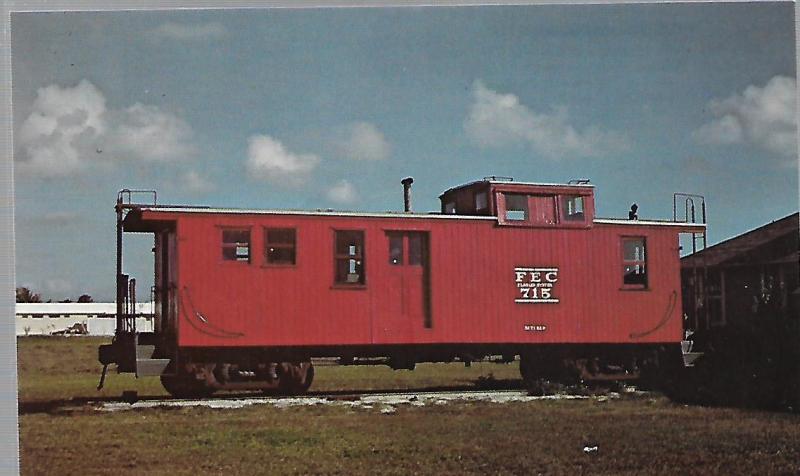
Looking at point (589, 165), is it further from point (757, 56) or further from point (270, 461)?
point (270, 461)

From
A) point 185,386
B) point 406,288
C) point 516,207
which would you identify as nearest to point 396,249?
point 406,288

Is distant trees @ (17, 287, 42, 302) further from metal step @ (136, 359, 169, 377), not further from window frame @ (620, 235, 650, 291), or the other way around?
window frame @ (620, 235, 650, 291)

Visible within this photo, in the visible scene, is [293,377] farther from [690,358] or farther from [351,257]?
[690,358]

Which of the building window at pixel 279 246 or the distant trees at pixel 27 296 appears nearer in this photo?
the distant trees at pixel 27 296

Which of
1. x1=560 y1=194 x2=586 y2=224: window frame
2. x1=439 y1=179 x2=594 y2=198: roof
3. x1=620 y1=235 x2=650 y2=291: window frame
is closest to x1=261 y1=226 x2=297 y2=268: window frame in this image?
x1=439 y1=179 x2=594 y2=198: roof

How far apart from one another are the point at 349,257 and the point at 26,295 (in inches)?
115

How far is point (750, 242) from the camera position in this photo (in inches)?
345

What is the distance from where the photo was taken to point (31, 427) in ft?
25.8

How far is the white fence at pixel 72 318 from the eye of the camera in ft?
26.2

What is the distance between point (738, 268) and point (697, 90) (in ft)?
5.95

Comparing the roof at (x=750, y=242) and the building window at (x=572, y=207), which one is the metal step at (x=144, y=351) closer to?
the building window at (x=572, y=207)

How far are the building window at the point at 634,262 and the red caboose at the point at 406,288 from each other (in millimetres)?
14

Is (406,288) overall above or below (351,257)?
below

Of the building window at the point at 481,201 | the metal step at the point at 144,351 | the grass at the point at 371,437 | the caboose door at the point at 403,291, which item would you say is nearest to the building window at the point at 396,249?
the caboose door at the point at 403,291
